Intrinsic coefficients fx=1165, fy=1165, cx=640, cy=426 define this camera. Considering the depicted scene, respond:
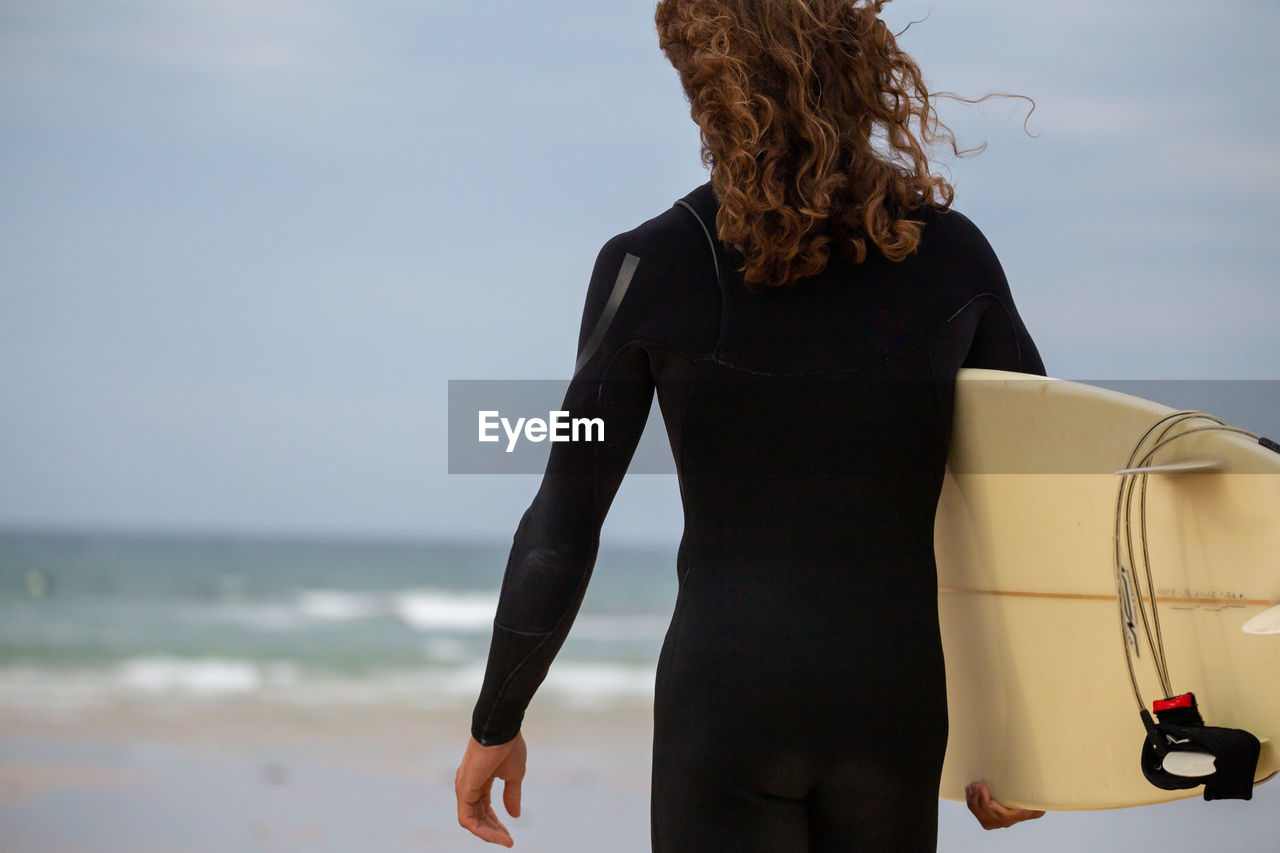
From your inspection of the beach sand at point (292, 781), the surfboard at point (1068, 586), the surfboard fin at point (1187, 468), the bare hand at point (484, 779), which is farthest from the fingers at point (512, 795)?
the beach sand at point (292, 781)

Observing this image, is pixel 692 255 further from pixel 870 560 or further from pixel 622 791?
pixel 622 791

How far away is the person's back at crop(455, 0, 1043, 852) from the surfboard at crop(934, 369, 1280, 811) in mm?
141

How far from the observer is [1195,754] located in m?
1.21

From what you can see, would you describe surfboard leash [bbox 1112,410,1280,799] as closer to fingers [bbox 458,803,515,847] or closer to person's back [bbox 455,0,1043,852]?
person's back [bbox 455,0,1043,852]

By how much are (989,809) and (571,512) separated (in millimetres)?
658

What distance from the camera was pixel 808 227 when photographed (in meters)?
1.19

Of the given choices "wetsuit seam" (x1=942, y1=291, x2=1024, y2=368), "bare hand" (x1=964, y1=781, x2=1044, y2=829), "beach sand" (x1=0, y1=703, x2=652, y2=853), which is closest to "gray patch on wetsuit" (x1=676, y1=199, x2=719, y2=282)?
"wetsuit seam" (x1=942, y1=291, x2=1024, y2=368)

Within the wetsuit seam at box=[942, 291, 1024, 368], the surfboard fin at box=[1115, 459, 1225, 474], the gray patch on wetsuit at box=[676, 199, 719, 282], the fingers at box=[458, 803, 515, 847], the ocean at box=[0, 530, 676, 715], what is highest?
Answer: the gray patch on wetsuit at box=[676, 199, 719, 282]

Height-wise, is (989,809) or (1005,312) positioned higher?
(1005,312)

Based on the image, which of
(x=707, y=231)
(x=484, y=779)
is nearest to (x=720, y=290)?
(x=707, y=231)

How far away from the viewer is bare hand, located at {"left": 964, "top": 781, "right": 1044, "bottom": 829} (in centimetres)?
145

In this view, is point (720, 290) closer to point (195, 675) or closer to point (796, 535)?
point (796, 535)

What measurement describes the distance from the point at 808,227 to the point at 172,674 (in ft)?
33.7

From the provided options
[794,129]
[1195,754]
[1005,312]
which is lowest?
[1195,754]
